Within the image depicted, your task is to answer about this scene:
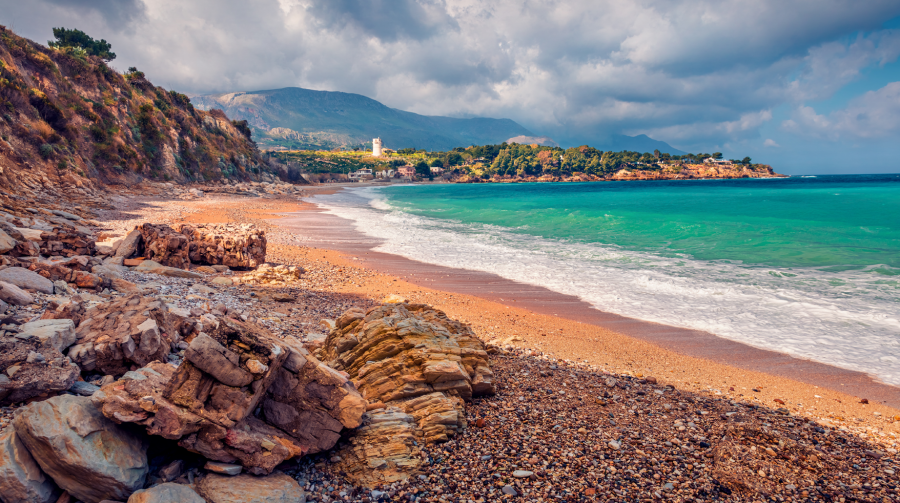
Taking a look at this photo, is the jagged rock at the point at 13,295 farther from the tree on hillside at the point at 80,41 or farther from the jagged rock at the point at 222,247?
the tree on hillside at the point at 80,41

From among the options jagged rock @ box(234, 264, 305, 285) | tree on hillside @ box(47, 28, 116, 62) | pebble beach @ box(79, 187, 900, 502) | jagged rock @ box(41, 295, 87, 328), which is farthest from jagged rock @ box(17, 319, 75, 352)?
tree on hillside @ box(47, 28, 116, 62)

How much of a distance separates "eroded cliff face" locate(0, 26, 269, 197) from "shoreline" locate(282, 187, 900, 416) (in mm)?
18181

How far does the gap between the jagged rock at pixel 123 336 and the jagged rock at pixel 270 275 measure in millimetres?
5849

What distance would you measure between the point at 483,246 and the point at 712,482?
16.2 m

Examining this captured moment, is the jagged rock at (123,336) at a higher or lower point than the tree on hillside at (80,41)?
lower

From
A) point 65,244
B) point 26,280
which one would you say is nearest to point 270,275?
point 65,244

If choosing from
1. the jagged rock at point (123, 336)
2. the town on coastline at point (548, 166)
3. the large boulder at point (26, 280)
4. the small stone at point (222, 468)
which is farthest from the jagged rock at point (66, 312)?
the town on coastline at point (548, 166)

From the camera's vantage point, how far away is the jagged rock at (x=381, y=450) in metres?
3.93

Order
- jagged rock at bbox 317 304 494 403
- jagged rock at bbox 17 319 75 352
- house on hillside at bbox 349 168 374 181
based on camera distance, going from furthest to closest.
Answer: house on hillside at bbox 349 168 374 181
jagged rock at bbox 317 304 494 403
jagged rock at bbox 17 319 75 352

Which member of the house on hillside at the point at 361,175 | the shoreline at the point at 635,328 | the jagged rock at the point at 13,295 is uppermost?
the house on hillside at the point at 361,175

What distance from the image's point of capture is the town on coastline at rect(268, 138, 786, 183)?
521 ft

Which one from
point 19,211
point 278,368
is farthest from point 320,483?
point 19,211

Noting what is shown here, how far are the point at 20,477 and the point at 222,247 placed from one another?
1018 cm

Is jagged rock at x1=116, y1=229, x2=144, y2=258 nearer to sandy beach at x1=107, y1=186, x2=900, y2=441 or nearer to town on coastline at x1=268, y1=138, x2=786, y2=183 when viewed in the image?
sandy beach at x1=107, y1=186, x2=900, y2=441
